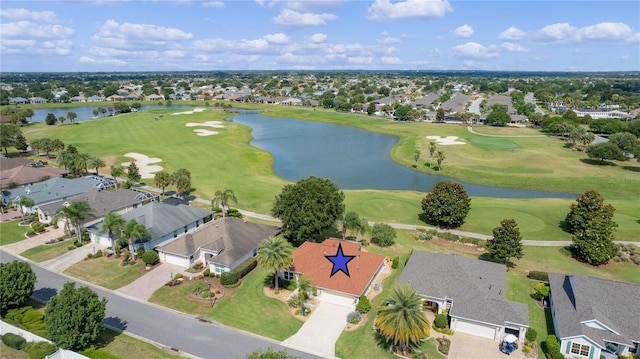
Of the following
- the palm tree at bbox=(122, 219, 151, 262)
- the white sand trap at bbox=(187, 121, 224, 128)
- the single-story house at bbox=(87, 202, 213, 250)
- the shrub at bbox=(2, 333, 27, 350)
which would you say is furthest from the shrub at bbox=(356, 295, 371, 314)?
the white sand trap at bbox=(187, 121, 224, 128)

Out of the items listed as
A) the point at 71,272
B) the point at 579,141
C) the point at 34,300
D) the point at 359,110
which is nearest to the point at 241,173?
the point at 71,272

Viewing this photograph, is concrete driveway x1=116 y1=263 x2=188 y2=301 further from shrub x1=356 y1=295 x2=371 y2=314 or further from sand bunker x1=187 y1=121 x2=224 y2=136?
sand bunker x1=187 y1=121 x2=224 y2=136

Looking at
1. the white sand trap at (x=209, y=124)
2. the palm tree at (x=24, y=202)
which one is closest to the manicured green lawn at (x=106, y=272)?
the palm tree at (x=24, y=202)

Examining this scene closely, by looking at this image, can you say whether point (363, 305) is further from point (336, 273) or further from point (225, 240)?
point (225, 240)

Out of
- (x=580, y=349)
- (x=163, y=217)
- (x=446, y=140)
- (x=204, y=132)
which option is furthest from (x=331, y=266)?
(x=204, y=132)

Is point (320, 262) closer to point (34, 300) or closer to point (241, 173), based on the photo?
point (34, 300)

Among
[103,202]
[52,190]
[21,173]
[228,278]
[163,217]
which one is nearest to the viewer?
[228,278]
